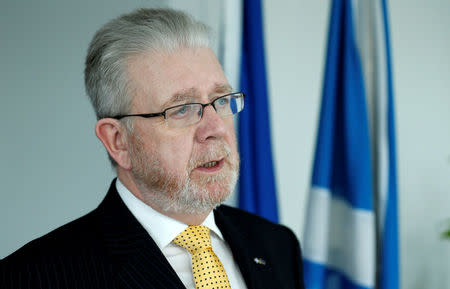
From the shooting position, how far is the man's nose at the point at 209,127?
5.26 ft

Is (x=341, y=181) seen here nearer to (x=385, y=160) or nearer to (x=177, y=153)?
(x=385, y=160)

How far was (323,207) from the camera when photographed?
2.71 meters

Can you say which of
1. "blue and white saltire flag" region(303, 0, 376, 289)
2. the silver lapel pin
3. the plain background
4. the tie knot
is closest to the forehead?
the tie knot

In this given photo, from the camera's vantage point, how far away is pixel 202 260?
158 cm

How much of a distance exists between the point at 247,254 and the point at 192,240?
10.0 inches

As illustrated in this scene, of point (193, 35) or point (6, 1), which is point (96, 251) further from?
point (6, 1)

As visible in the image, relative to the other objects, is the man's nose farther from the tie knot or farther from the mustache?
the tie knot

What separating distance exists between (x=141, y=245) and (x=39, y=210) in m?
1.52

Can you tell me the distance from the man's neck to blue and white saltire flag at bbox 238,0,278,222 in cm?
95

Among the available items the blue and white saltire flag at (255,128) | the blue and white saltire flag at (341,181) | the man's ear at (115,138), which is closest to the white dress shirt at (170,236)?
the man's ear at (115,138)

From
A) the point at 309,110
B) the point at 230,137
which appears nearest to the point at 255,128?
the point at 230,137

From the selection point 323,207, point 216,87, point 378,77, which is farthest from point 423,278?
point 216,87

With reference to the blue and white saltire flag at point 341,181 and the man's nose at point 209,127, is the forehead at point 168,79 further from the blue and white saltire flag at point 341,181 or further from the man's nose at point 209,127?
the blue and white saltire flag at point 341,181

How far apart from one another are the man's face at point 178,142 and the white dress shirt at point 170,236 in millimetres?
49
